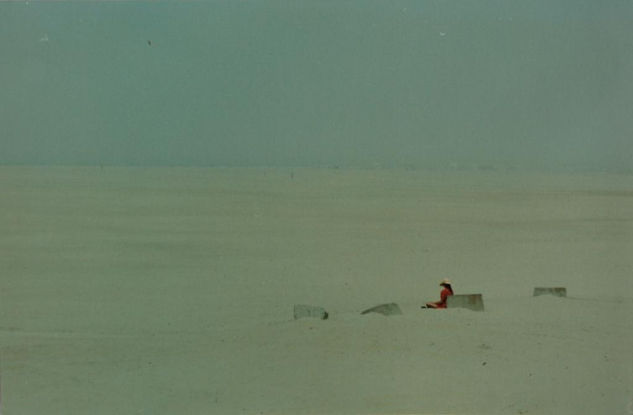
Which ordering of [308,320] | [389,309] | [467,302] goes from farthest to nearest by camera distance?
[467,302]
[389,309]
[308,320]

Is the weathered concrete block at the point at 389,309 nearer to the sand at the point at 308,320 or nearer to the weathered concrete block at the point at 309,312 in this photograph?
the sand at the point at 308,320

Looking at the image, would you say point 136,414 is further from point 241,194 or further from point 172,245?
point 241,194

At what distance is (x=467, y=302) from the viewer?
9.18 metres

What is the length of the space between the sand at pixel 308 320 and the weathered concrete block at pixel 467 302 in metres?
0.30

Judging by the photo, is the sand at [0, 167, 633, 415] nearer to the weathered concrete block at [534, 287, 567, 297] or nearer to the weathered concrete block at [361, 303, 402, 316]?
the weathered concrete block at [361, 303, 402, 316]

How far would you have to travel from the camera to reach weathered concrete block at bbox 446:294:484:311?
9.09 m

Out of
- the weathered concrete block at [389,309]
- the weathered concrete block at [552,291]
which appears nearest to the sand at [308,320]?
the weathered concrete block at [389,309]

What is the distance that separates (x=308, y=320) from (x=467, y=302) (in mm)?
2068

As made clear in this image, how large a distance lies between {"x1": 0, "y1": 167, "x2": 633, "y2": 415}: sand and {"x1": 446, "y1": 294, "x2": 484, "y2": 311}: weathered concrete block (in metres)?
0.30

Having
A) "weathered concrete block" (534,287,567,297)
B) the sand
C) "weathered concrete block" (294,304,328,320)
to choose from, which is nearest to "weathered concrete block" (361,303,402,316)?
the sand

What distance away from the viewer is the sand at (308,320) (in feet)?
21.1

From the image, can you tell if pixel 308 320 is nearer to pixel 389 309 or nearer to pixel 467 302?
pixel 389 309

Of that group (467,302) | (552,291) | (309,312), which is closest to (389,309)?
(309,312)

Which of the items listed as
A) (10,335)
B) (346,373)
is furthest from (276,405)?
(10,335)
